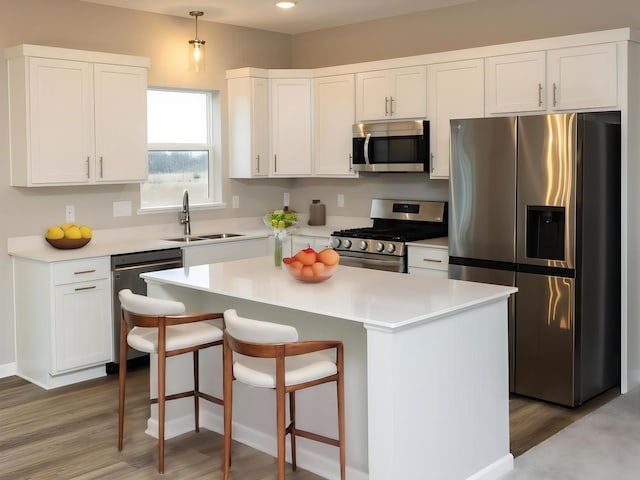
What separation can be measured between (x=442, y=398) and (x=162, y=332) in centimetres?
131

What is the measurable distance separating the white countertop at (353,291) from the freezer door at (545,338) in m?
1.02

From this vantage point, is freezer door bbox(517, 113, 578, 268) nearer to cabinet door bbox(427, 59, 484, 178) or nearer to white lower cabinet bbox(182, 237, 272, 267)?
cabinet door bbox(427, 59, 484, 178)

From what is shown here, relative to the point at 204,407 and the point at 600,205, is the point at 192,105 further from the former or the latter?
the point at 600,205

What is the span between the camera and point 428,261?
5.16 meters

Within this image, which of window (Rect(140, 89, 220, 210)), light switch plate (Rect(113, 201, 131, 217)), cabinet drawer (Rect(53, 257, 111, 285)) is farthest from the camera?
window (Rect(140, 89, 220, 210))

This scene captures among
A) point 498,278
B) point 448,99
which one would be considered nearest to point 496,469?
point 498,278

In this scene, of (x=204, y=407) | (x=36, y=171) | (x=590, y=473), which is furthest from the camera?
(x=36, y=171)

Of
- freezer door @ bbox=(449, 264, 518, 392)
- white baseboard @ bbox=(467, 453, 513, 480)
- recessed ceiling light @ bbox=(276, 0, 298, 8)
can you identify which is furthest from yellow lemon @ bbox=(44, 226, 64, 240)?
white baseboard @ bbox=(467, 453, 513, 480)

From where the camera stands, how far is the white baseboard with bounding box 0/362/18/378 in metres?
5.06

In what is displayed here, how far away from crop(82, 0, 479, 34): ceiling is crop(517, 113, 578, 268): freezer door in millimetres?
1682

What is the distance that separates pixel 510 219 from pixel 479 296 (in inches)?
55.0

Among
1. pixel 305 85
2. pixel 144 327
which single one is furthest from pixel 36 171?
pixel 305 85

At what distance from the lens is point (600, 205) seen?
4.42 m

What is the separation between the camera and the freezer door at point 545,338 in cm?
434
